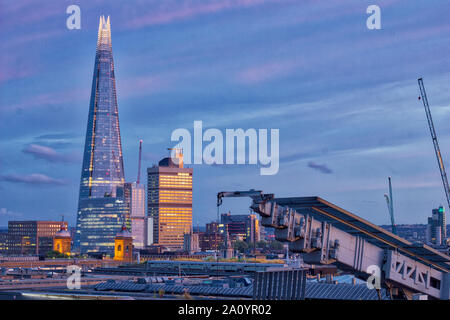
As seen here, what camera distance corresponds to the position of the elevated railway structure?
3881cm

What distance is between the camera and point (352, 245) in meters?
42.5

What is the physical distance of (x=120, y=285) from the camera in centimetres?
9744

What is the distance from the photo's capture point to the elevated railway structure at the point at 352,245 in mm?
38812

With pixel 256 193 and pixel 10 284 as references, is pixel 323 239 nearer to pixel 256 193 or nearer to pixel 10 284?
pixel 256 193
